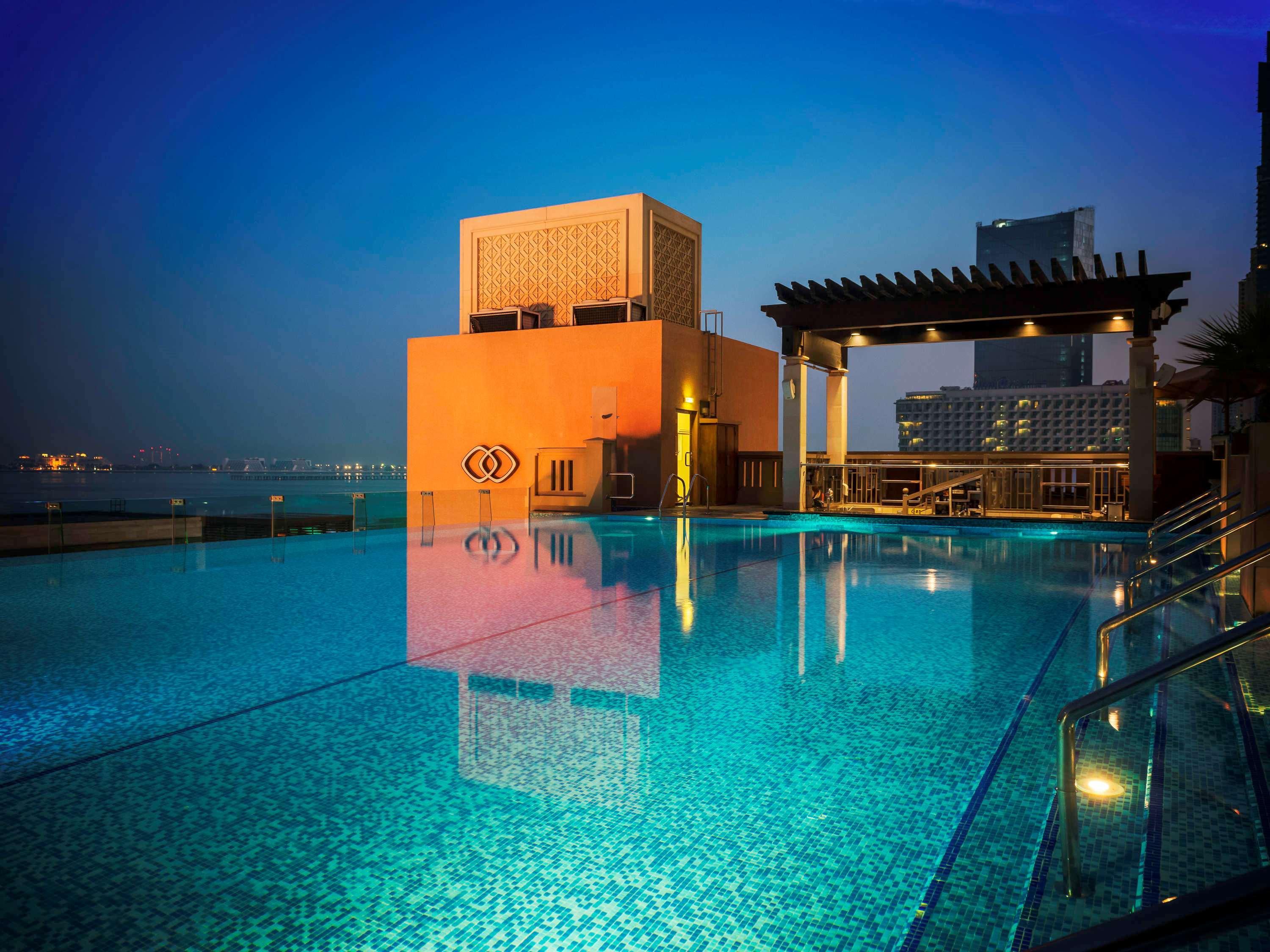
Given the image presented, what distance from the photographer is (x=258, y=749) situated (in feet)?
9.14

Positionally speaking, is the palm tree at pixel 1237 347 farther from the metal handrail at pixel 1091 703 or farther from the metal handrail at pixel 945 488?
the metal handrail at pixel 1091 703

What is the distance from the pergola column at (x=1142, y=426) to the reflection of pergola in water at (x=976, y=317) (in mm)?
13

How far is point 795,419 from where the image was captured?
43.5 feet

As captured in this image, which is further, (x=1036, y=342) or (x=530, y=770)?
(x=1036, y=342)

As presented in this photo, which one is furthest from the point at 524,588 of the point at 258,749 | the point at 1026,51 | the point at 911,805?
the point at 1026,51

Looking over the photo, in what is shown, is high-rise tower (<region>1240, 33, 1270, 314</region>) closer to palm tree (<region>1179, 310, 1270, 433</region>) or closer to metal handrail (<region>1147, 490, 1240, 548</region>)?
palm tree (<region>1179, 310, 1270, 433</region>)

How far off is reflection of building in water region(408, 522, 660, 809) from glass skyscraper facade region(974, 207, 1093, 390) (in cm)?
15148

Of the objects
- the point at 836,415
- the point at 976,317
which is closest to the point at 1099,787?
the point at 976,317

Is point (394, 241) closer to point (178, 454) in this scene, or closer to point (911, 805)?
point (178, 454)

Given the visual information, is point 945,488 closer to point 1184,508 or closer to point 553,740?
point 1184,508

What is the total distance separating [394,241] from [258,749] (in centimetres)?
Answer: 6578

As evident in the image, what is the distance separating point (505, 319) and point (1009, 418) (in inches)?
4540

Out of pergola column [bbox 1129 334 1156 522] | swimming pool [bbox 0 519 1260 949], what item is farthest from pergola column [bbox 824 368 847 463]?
swimming pool [bbox 0 519 1260 949]

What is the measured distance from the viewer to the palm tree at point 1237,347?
5.66m
